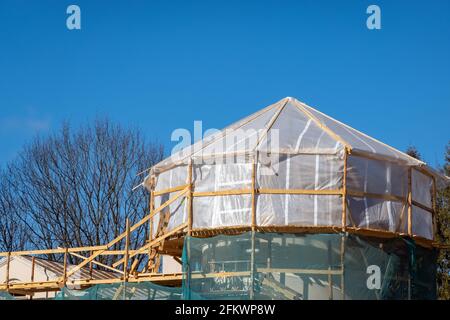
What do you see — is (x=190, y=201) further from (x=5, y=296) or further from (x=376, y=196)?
(x=5, y=296)

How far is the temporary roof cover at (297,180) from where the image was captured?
2402cm

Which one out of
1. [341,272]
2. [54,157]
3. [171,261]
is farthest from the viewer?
[54,157]

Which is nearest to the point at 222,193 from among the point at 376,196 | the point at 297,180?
the point at 297,180

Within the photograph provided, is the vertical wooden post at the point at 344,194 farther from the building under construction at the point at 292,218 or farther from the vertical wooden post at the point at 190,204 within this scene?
the vertical wooden post at the point at 190,204

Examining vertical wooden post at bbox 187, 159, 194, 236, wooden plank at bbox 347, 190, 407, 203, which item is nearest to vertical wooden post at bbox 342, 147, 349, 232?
wooden plank at bbox 347, 190, 407, 203

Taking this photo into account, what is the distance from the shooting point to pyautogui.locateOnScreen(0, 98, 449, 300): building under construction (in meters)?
23.8

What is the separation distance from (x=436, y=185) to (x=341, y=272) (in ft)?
20.1

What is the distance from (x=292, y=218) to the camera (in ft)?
78.4

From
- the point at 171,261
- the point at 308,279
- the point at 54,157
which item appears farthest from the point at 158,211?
the point at 54,157

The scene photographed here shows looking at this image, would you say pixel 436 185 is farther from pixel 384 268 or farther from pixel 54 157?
pixel 54 157

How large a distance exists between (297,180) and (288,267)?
7.83 ft

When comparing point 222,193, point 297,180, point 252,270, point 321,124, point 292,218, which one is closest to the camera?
point 252,270

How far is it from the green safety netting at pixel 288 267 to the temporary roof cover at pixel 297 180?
487mm
